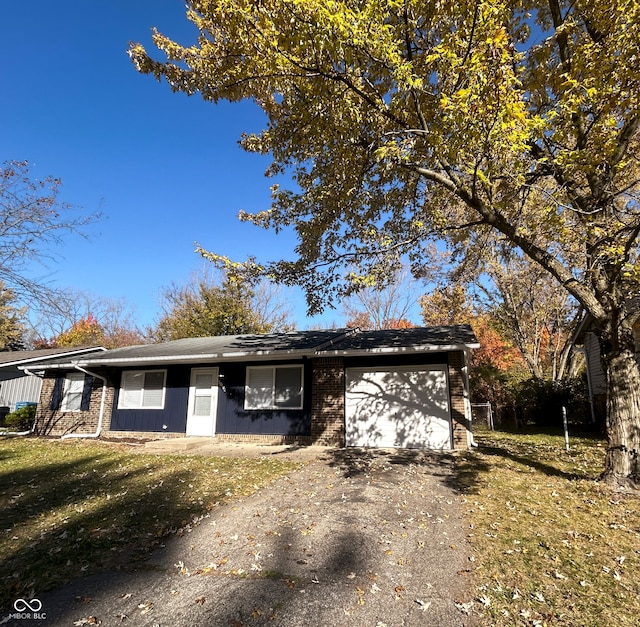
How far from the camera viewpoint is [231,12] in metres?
5.75

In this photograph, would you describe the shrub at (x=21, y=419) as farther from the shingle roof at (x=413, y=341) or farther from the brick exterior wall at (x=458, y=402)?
the brick exterior wall at (x=458, y=402)

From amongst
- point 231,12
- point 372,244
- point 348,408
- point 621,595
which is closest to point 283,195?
point 372,244

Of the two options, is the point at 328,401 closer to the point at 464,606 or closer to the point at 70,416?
the point at 464,606

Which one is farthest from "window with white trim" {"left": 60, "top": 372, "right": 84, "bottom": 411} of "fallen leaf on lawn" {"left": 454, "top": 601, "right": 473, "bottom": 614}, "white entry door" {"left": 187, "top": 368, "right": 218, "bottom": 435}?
"fallen leaf on lawn" {"left": 454, "top": 601, "right": 473, "bottom": 614}

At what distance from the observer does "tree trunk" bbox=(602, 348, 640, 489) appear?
20.8 ft

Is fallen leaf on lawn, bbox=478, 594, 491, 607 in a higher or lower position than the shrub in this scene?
lower

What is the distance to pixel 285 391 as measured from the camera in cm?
1205

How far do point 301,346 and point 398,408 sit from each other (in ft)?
10.5

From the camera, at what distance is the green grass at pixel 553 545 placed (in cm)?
327

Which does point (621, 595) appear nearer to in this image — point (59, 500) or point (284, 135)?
point (59, 500)

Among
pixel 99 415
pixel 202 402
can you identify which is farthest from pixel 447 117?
pixel 99 415

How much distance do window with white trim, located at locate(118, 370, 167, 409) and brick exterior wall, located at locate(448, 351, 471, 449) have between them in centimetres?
906

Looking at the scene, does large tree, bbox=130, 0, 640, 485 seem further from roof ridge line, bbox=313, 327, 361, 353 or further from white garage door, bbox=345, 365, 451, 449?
white garage door, bbox=345, 365, 451, 449

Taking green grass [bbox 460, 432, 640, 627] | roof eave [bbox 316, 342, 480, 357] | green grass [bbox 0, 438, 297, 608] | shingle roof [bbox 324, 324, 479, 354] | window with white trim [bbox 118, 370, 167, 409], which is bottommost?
green grass [bbox 0, 438, 297, 608]
